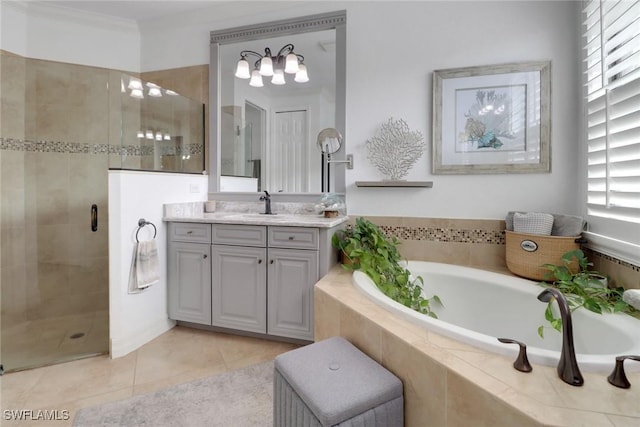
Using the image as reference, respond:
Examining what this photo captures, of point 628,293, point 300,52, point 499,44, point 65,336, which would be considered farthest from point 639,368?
point 65,336

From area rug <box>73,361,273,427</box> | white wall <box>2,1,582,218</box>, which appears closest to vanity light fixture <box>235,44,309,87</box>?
white wall <box>2,1,582,218</box>

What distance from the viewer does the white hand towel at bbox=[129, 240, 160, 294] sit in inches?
79.1

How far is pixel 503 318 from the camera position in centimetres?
174

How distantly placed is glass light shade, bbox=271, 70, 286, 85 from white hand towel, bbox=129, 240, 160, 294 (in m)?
1.64

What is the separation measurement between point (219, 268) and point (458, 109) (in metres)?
2.09

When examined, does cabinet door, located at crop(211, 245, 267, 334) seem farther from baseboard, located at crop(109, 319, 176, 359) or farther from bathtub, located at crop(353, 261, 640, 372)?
bathtub, located at crop(353, 261, 640, 372)

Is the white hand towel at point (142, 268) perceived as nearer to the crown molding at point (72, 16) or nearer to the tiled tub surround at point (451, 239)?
the tiled tub surround at point (451, 239)

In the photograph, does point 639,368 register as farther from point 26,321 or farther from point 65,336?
point 26,321

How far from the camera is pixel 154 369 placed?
1810mm

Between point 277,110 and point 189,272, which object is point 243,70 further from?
point 189,272

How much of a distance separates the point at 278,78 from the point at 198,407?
2419mm

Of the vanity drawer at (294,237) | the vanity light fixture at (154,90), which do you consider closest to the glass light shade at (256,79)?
the vanity light fixture at (154,90)

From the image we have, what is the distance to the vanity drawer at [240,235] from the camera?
2.08 m

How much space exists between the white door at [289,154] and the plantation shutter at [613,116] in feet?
6.18
